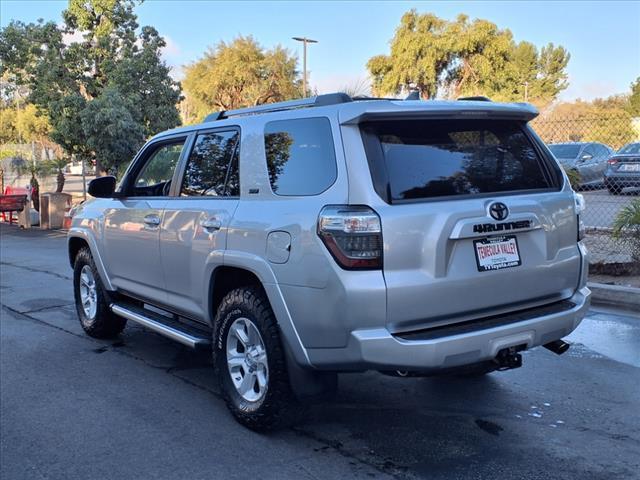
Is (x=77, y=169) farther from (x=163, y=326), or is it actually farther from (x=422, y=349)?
(x=422, y=349)

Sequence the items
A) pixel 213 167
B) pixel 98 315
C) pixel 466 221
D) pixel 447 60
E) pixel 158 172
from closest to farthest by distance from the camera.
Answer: pixel 466 221, pixel 213 167, pixel 158 172, pixel 98 315, pixel 447 60

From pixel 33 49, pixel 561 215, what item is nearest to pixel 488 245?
pixel 561 215

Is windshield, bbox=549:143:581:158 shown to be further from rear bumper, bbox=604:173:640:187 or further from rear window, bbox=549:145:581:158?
rear bumper, bbox=604:173:640:187

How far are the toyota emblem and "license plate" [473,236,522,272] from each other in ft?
0.39

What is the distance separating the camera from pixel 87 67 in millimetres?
22078

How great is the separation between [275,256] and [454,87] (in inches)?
1808

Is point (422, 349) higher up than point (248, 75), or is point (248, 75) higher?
point (248, 75)

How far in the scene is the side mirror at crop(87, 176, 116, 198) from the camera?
571cm

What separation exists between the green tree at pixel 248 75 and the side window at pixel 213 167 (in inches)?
1406

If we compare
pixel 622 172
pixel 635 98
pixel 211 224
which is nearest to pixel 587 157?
pixel 622 172

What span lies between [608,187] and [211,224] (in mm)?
A: 13818

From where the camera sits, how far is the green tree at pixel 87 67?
69.3 feet

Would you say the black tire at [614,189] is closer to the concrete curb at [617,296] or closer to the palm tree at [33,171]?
the concrete curb at [617,296]

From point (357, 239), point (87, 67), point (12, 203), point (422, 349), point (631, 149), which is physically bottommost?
point (422, 349)
